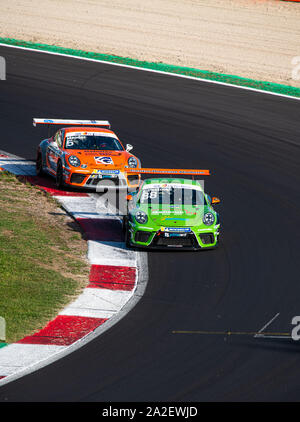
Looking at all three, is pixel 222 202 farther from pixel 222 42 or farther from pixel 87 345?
pixel 222 42

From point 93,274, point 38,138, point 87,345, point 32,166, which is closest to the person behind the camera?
point 87,345

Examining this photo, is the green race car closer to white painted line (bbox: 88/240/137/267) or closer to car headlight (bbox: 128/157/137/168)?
white painted line (bbox: 88/240/137/267)

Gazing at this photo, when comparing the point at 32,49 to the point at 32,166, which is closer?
the point at 32,166

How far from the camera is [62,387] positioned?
964cm

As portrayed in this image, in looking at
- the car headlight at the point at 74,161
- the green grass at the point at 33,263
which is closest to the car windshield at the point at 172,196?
the green grass at the point at 33,263

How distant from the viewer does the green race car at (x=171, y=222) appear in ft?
49.5

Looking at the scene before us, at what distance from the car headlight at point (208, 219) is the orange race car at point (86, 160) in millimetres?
3733

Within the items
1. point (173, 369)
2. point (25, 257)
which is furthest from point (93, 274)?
point (173, 369)

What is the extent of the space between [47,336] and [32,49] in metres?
21.2

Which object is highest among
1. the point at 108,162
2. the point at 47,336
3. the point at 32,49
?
the point at 32,49

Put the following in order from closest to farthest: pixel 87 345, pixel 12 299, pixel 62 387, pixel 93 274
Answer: pixel 62 387
pixel 87 345
pixel 12 299
pixel 93 274

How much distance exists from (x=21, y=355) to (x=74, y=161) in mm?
8684

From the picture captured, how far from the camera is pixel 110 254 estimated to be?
15.1 metres

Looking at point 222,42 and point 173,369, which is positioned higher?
point 222,42
